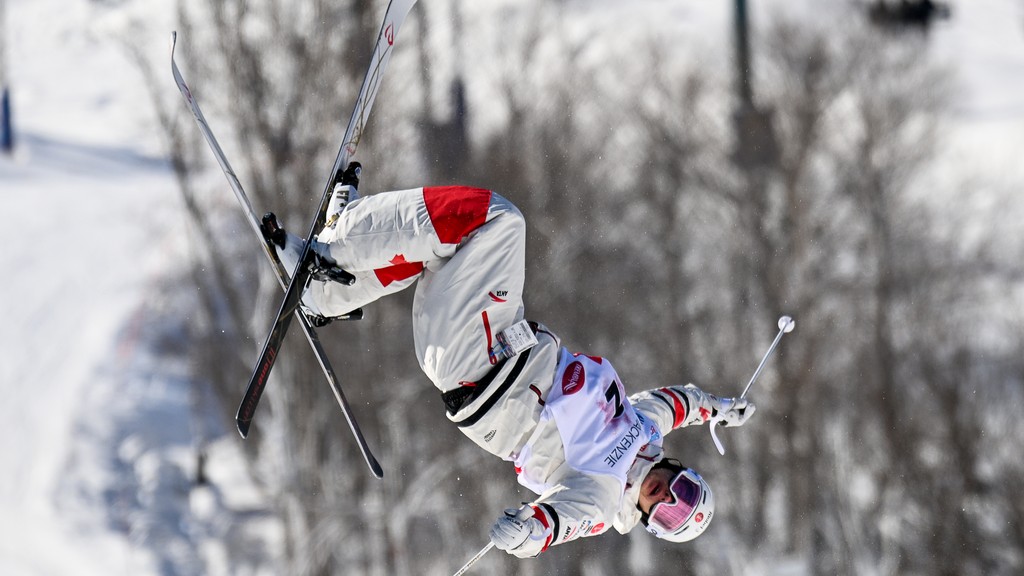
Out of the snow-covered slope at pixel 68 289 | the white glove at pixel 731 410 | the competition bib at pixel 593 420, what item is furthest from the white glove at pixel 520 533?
the snow-covered slope at pixel 68 289

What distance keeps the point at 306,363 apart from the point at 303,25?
4.00 metres

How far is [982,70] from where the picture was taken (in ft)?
82.4

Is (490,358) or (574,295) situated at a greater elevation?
(490,358)

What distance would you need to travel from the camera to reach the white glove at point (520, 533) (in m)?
4.17

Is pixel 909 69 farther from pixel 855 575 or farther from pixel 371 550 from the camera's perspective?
pixel 371 550

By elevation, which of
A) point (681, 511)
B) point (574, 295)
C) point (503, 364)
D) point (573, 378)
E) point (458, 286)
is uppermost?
point (458, 286)

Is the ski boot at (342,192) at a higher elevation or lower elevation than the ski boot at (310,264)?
higher

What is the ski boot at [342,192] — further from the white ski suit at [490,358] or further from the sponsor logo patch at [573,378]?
the sponsor logo patch at [573,378]

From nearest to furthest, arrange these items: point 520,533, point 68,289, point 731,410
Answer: point 520,533, point 731,410, point 68,289

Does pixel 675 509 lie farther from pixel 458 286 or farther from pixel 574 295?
pixel 574 295

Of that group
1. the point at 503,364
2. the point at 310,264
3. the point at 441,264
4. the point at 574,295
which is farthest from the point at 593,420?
the point at 574,295

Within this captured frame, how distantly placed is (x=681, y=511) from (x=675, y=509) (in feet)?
0.09

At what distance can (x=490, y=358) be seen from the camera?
461 cm

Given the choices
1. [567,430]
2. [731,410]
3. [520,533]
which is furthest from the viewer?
[731,410]
